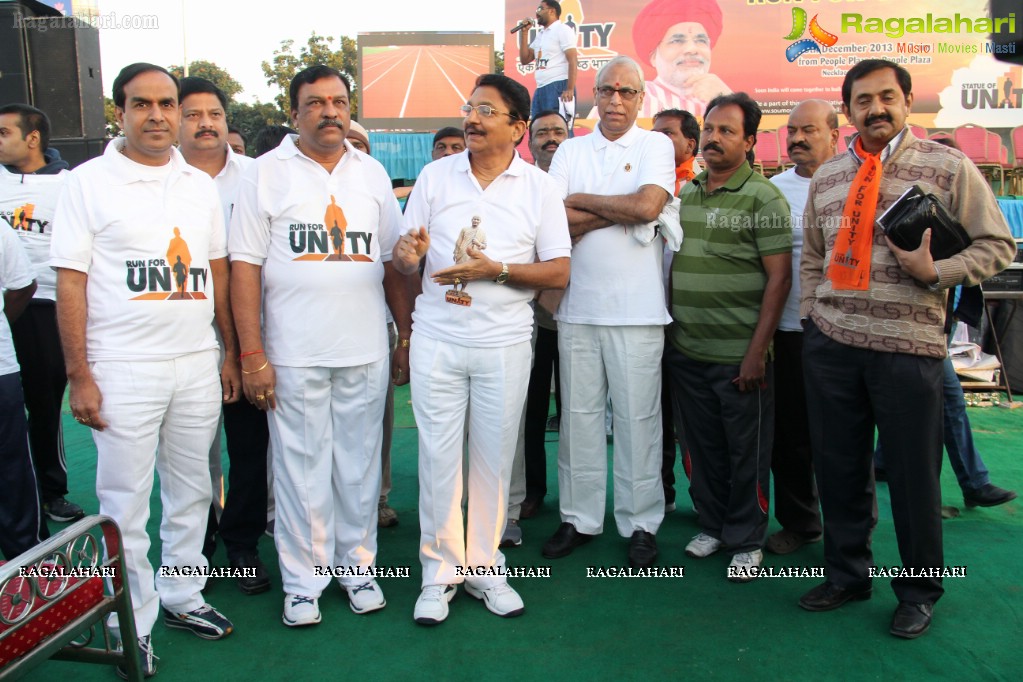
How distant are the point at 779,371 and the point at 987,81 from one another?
53.9ft

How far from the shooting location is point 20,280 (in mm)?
3432

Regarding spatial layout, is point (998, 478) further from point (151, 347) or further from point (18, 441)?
point (18, 441)

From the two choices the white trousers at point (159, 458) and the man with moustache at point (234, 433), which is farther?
the man with moustache at point (234, 433)

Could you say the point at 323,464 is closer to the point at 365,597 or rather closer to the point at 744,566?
the point at 365,597

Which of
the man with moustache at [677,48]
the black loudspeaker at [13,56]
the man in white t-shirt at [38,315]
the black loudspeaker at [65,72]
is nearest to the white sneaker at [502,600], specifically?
the man in white t-shirt at [38,315]

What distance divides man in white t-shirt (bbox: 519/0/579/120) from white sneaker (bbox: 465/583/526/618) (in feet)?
21.3

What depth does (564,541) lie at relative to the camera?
12.5 feet

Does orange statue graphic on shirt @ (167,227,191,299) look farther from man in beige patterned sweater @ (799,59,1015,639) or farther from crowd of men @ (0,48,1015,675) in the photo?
→ man in beige patterned sweater @ (799,59,1015,639)

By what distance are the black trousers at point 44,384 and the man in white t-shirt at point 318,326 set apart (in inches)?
66.8

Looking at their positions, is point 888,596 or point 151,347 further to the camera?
point 888,596

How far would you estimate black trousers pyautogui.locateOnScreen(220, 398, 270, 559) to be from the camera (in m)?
3.49

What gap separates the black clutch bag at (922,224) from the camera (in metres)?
2.79

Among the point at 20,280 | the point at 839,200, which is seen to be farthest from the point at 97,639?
the point at 839,200

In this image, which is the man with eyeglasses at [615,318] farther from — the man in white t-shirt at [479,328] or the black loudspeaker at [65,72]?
the black loudspeaker at [65,72]
